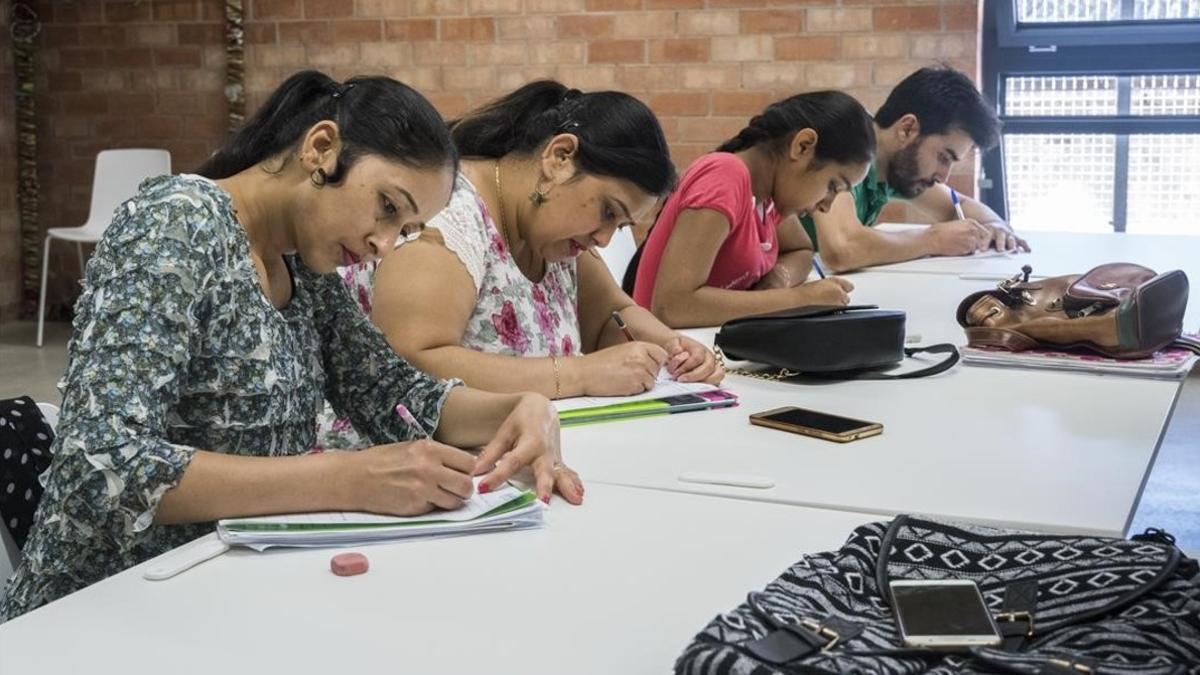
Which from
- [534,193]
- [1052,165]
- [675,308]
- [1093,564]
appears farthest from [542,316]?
[1052,165]

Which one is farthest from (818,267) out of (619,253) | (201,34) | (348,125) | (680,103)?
(201,34)

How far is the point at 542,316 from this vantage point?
224 cm

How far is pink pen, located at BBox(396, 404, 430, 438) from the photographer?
1.71 m

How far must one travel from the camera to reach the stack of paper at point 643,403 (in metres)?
1.91

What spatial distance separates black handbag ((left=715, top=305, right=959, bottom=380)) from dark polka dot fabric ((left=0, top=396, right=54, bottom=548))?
43.7 inches

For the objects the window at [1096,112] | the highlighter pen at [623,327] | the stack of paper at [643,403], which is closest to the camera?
the stack of paper at [643,403]

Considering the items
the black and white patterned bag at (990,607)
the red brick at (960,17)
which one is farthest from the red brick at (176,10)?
the black and white patterned bag at (990,607)

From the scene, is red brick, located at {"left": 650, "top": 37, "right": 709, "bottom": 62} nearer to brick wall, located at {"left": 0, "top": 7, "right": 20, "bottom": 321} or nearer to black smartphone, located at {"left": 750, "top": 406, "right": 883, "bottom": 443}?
brick wall, located at {"left": 0, "top": 7, "right": 20, "bottom": 321}

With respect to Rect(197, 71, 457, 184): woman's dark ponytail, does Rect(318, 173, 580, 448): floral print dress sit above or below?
below

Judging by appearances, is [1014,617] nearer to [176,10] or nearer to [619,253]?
[619,253]

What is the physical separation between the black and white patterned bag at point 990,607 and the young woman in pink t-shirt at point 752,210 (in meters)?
1.57

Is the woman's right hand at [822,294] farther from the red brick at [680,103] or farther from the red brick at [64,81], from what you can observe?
the red brick at [64,81]

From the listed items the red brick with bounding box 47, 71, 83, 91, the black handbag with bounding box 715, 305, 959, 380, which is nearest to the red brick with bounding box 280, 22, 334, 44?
the red brick with bounding box 47, 71, 83, 91

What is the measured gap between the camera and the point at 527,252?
88.2 inches
